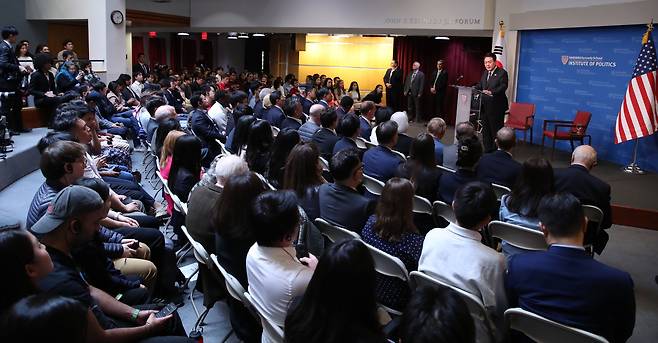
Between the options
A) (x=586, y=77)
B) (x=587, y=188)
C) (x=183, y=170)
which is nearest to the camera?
(x=587, y=188)

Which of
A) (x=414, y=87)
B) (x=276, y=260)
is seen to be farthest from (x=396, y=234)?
(x=414, y=87)

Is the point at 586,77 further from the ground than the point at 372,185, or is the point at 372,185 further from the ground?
the point at 586,77

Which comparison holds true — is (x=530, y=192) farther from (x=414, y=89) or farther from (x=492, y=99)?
(x=414, y=89)

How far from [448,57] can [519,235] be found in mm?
11789

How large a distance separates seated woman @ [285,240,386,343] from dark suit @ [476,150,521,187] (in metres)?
2.75

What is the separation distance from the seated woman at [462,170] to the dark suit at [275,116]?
13.2ft

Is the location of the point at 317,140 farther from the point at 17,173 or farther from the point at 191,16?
the point at 191,16

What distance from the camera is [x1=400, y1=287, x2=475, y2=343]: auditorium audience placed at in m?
1.41

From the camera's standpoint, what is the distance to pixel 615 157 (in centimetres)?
886

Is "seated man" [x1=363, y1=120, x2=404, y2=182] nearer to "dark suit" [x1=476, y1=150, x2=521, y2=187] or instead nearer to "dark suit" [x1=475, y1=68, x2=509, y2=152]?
"dark suit" [x1=476, y1=150, x2=521, y2=187]

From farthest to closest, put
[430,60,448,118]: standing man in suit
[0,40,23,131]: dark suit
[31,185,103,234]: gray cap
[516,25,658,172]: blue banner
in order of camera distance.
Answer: [430,60,448,118]: standing man in suit → [516,25,658,172]: blue banner → [0,40,23,131]: dark suit → [31,185,103,234]: gray cap

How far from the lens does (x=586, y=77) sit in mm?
9422

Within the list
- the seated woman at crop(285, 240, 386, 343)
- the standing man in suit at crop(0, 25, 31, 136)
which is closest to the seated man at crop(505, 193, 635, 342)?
the seated woman at crop(285, 240, 386, 343)

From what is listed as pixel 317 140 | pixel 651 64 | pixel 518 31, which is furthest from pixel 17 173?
pixel 518 31
